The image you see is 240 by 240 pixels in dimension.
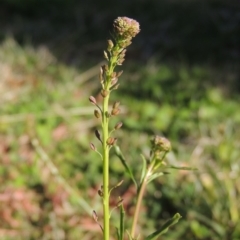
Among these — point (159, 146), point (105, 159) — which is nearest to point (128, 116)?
point (159, 146)

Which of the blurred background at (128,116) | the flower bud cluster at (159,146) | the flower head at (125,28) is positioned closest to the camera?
the flower head at (125,28)

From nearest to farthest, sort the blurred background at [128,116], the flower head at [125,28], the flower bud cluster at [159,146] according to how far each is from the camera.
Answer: the flower head at [125,28] → the flower bud cluster at [159,146] → the blurred background at [128,116]

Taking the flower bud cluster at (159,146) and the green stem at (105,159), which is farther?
the flower bud cluster at (159,146)

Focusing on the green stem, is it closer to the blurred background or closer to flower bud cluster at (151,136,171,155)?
flower bud cluster at (151,136,171,155)

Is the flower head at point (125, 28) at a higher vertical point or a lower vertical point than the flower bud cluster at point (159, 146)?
higher

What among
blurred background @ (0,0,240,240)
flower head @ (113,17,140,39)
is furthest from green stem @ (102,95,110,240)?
blurred background @ (0,0,240,240)

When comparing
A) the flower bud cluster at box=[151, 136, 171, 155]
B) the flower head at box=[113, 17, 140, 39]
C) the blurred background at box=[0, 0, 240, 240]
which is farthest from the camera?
the blurred background at box=[0, 0, 240, 240]

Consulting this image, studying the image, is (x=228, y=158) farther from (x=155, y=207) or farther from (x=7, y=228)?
(x=7, y=228)

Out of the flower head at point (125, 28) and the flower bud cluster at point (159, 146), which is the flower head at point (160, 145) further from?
the flower head at point (125, 28)

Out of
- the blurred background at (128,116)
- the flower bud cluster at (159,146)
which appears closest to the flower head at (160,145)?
the flower bud cluster at (159,146)
